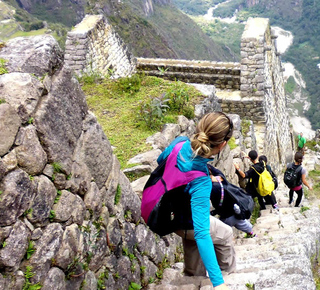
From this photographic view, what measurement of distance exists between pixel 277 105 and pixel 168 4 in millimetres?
117764

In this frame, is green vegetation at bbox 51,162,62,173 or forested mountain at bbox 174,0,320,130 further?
forested mountain at bbox 174,0,320,130

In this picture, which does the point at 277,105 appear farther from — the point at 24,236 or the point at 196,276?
the point at 24,236

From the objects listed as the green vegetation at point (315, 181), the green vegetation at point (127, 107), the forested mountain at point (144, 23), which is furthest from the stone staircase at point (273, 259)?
the forested mountain at point (144, 23)

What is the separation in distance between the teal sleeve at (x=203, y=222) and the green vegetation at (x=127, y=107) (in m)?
2.39

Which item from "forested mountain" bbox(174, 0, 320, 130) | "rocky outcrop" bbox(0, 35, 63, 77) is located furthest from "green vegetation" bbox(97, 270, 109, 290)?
"forested mountain" bbox(174, 0, 320, 130)

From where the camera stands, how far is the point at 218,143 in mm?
2486

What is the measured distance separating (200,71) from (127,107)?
5578 millimetres

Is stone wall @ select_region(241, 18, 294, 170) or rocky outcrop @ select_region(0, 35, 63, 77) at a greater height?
rocky outcrop @ select_region(0, 35, 63, 77)

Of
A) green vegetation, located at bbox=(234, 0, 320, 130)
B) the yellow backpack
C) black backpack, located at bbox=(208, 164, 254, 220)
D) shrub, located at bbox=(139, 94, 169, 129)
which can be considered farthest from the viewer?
green vegetation, located at bbox=(234, 0, 320, 130)

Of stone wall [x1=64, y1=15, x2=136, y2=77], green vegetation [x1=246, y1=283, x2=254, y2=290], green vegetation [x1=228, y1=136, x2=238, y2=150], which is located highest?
green vegetation [x1=246, y1=283, x2=254, y2=290]

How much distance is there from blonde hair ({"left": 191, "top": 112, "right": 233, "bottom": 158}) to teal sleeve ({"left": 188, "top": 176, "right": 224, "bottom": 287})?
208 millimetres

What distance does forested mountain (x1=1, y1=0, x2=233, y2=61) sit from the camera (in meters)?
50.4

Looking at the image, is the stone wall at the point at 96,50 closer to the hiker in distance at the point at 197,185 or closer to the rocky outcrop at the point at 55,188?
the rocky outcrop at the point at 55,188

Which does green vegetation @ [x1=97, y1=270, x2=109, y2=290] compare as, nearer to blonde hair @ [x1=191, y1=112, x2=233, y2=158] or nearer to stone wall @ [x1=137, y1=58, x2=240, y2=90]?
blonde hair @ [x1=191, y1=112, x2=233, y2=158]
